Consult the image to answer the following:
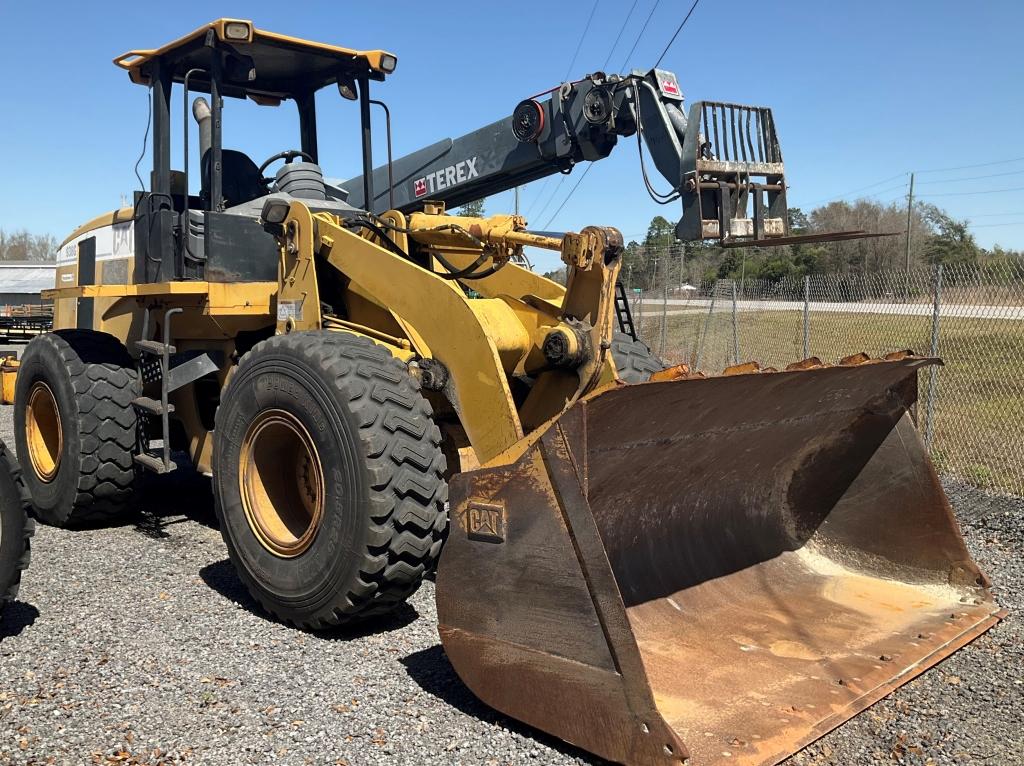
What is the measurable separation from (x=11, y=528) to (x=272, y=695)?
62.3 inches

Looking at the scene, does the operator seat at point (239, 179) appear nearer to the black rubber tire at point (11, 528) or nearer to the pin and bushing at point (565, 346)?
the black rubber tire at point (11, 528)

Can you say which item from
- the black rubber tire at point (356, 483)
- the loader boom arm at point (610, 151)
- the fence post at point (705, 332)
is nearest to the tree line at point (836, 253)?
the fence post at point (705, 332)

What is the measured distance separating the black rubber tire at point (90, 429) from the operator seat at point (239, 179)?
1342 millimetres

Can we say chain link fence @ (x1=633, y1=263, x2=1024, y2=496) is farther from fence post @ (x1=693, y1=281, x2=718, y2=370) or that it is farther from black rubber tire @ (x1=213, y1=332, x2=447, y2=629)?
black rubber tire @ (x1=213, y1=332, x2=447, y2=629)

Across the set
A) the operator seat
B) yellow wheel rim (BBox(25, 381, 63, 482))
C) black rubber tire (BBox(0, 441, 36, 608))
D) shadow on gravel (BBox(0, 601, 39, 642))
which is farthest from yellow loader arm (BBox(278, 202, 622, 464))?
yellow wheel rim (BBox(25, 381, 63, 482))

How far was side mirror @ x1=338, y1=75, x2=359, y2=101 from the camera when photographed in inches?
260

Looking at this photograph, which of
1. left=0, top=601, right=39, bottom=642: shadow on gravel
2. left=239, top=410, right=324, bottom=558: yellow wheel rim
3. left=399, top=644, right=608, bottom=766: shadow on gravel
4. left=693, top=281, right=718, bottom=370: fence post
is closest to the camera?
left=399, top=644, right=608, bottom=766: shadow on gravel

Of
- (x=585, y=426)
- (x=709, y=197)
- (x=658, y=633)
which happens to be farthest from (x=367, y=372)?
(x=709, y=197)

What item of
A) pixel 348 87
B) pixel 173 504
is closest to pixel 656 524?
pixel 348 87

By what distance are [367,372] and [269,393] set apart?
2.11 ft

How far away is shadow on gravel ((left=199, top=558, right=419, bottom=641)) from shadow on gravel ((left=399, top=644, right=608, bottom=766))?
342 mm

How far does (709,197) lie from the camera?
688cm

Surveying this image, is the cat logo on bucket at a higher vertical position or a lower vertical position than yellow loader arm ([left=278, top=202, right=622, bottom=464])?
lower

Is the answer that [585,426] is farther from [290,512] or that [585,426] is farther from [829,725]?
[290,512]
